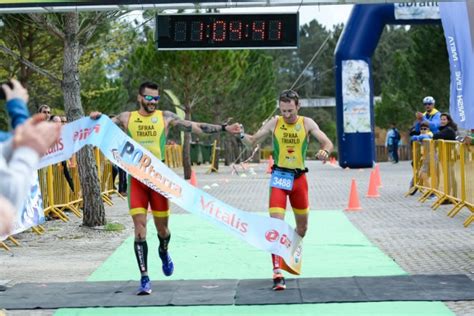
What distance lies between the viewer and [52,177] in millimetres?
16484

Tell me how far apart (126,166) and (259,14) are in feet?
19.1

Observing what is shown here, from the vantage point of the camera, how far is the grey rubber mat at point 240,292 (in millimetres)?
9016

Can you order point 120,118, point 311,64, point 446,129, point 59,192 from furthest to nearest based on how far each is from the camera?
point 311,64 < point 446,129 < point 59,192 < point 120,118

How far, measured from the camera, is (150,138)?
10.0m

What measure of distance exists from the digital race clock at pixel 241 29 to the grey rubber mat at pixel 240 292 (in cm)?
567

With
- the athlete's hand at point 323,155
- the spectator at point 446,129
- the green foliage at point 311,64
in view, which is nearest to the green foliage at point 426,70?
the spectator at point 446,129

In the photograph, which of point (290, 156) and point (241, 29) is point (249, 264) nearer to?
point (290, 156)

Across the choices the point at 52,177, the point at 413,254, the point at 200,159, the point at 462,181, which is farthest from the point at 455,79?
the point at 200,159

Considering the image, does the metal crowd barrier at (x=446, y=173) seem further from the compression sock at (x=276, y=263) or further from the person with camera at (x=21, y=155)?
the person with camera at (x=21, y=155)

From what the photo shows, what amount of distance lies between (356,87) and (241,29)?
20803mm

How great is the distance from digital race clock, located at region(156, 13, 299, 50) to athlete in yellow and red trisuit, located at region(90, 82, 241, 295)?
16.6ft

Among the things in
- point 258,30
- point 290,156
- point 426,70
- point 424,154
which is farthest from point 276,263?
point 426,70

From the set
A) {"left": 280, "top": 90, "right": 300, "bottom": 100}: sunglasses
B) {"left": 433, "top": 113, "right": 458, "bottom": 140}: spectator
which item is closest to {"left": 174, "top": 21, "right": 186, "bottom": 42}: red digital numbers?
{"left": 280, "top": 90, "right": 300, "bottom": 100}: sunglasses

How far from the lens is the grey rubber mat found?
902 centimetres
